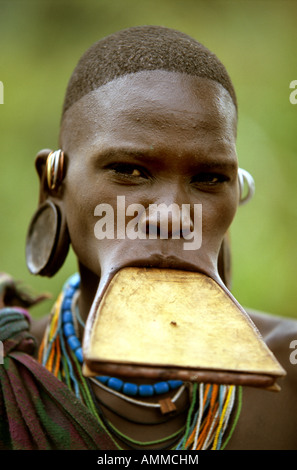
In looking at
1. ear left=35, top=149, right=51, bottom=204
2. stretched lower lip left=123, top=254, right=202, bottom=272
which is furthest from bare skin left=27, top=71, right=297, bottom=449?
ear left=35, top=149, right=51, bottom=204

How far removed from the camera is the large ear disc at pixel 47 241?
78.1 inches

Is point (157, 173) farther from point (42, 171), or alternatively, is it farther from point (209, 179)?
point (42, 171)

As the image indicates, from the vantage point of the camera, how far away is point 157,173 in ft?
5.51

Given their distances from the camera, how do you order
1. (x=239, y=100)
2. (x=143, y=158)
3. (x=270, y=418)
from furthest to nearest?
1. (x=239, y=100)
2. (x=270, y=418)
3. (x=143, y=158)

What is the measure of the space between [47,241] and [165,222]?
0.66 metres

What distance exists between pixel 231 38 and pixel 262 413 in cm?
433

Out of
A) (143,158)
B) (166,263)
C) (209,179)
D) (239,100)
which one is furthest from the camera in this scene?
(239,100)

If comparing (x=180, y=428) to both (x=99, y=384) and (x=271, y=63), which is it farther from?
(x=271, y=63)

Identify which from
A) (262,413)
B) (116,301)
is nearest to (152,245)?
(116,301)

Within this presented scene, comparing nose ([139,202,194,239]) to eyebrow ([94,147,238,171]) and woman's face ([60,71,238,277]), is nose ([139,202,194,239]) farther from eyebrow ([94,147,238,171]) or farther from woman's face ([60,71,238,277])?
eyebrow ([94,147,238,171])

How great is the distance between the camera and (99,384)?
1956mm

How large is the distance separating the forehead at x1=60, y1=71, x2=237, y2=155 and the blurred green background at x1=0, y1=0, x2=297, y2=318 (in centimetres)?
300

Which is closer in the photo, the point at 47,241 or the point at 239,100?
the point at 47,241

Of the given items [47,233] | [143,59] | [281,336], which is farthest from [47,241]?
[281,336]
